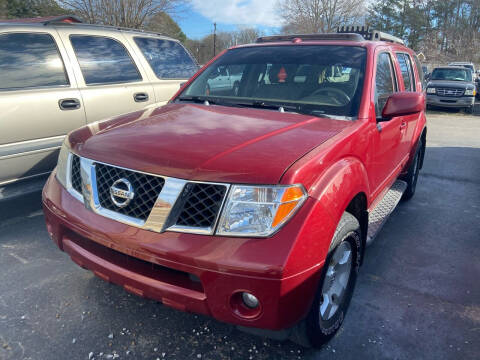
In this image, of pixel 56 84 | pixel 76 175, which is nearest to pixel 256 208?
pixel 76 175

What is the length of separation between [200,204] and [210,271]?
314 mm

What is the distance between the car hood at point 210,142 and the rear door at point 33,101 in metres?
1.29

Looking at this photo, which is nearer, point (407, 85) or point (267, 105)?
point (267, 105)

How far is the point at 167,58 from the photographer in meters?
5.15

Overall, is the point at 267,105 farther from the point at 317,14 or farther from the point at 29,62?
the point at 317,14

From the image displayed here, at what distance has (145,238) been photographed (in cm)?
178

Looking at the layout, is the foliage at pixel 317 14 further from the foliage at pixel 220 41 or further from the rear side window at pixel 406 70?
the rear side window at pixel 406 70

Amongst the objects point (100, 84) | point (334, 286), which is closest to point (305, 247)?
point (334, 286)

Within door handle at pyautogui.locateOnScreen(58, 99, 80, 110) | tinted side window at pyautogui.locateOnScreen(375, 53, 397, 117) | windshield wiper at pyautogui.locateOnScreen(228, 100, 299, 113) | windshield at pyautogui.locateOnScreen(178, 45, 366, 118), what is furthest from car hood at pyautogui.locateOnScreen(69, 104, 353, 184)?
door handle at pyautogui.locateOnScreen(58, 99, 80, 110)

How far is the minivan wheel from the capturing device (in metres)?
1.95

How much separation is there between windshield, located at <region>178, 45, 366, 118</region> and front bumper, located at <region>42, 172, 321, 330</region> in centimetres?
130

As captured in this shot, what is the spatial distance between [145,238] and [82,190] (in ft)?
1.94

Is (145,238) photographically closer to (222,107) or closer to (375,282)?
(222,107)

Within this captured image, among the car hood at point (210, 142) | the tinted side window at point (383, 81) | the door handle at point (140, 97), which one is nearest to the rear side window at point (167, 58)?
the door handle at point (140, 97)
